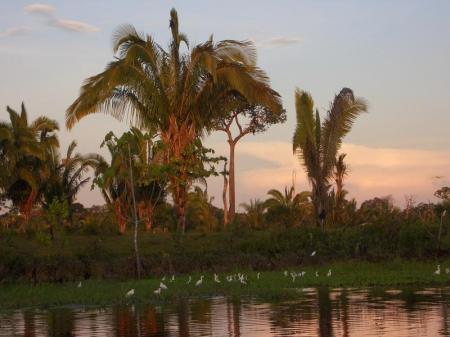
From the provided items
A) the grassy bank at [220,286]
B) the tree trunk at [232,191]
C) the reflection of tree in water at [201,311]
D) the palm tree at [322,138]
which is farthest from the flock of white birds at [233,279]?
the tree trunk at [232,191]

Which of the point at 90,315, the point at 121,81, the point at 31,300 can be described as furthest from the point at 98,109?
the point at 90,315

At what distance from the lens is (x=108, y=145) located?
25.1m

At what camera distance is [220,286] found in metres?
20.2

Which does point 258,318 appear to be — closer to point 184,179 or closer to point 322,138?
point 184,179

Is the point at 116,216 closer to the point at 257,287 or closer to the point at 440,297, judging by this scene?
the point at 257,287

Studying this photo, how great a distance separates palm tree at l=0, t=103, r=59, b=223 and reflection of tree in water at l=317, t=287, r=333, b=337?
1625 cm


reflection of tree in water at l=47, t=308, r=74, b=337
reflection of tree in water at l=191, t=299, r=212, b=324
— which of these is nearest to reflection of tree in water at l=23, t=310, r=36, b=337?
reflection of tree in water at l=47, t=308, r=74, b=337

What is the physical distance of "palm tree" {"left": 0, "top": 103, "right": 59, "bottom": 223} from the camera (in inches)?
1286

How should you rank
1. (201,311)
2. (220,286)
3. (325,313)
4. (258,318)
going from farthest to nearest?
1. (220,286)
2. (201,311)
3. (325,313)
4. (258,318)

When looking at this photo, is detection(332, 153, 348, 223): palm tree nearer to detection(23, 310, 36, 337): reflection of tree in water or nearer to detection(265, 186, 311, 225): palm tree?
detection(265, 186, 311, 225): palm tree

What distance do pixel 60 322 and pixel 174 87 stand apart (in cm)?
1328

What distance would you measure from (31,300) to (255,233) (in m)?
10.9

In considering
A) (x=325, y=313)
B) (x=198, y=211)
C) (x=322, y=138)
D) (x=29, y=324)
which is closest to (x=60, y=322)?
(x=29, y=324)

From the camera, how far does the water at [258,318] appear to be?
13.3 meters
